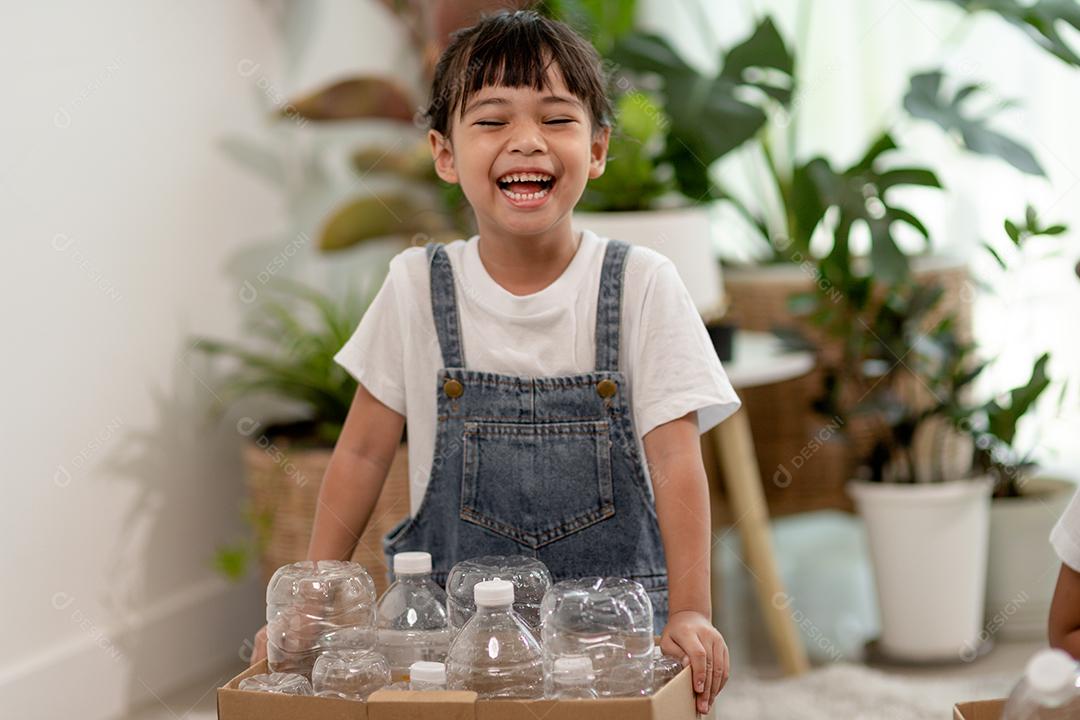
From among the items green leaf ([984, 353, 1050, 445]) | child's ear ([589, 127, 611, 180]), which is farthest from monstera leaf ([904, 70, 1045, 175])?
child's ear ([589, 127, 611, 180])

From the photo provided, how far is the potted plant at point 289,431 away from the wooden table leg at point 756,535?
0.59 meters

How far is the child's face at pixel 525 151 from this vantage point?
1.20 meters

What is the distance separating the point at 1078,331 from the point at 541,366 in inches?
81.8

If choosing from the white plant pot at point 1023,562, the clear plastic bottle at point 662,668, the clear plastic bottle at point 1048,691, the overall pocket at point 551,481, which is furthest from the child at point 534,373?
the white plant pot at point 1023,562

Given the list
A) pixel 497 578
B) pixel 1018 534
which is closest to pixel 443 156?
pixel 497 578

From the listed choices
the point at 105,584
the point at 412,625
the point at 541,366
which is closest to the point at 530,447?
the point at 541,366

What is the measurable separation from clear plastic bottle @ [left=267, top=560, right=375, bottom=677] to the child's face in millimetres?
→ 375

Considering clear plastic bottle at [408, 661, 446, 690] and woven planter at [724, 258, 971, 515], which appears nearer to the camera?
clear plastic bottle at [408, 661, 446, 690]

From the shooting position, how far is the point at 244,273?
2.57m

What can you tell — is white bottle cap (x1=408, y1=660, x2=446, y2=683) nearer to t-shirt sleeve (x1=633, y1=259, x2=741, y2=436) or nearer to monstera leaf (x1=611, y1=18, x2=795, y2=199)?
t-shirt sleeve (x1=633, y1=259, x2=741, y2=436)

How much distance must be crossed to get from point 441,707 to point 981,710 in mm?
386

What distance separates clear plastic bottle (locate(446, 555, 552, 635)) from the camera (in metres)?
1.05

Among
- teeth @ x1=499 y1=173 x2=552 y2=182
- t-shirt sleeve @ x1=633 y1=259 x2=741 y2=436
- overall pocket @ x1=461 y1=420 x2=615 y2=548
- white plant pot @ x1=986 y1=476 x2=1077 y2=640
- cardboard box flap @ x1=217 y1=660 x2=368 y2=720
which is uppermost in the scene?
teeth @ x1=499 y1=173 x2=552 y2=182

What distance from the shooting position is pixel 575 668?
93cm
